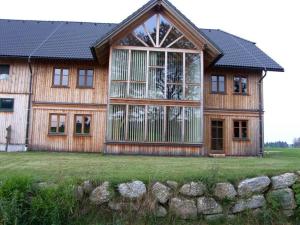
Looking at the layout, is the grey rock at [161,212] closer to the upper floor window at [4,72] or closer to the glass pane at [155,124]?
the glass pane at [155,124]

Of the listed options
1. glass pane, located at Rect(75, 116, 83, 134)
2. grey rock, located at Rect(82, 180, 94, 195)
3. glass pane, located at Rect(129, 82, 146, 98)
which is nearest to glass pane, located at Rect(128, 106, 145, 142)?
glass pane, located at Rect(129, 82, 146, 98)

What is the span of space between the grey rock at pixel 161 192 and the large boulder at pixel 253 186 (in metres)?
1.79

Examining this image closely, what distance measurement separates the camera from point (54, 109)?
20.0 metres

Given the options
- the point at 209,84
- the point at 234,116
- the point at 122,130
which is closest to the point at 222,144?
the point at 234,116

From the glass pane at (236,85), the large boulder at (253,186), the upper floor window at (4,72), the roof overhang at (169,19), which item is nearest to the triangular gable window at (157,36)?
the roof overhang at (169,19)

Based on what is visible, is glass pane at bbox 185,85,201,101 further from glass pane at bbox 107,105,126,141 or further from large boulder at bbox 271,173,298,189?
large boulder at bbox 271,173,298,189

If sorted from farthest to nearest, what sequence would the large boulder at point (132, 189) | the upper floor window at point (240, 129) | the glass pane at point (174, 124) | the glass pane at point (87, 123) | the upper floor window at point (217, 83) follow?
1. the upper floor window at point (217, 83)
2. the upper floor window at point (240, 129)
3. the glass pane at point (87, 123)
4. the glass pane at point (174, 124)
5. the large boulder at point (132, 189)

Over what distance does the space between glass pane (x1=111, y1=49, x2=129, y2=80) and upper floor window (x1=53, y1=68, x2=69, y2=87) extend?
4040 millimetres

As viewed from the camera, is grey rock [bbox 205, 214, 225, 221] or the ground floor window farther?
the ground floor window

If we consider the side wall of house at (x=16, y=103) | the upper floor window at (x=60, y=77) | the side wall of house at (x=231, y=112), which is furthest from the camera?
the side wall of house at (x=231, y=112)

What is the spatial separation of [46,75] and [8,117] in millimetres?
3195

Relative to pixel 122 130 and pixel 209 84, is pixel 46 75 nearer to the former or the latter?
pixel 122 130

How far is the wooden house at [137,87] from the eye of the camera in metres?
17.2

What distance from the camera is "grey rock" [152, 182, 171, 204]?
324 inches
